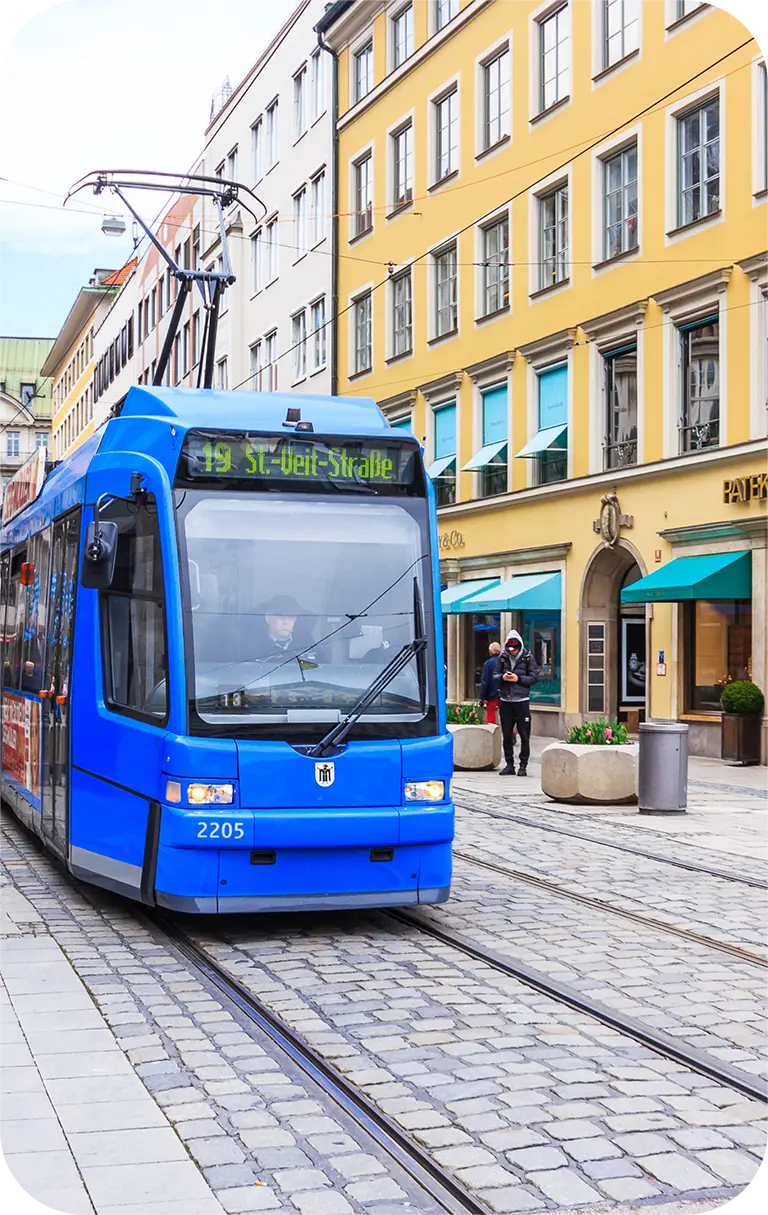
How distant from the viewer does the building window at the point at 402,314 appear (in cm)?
3603

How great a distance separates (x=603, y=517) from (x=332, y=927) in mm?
19088

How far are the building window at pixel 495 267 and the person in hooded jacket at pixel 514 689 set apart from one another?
1329cm

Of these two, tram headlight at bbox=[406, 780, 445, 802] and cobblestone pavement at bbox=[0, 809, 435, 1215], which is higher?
tram headlight at bbox=[406, 780, 445, 802]

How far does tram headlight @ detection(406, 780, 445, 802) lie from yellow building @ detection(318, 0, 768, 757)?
1535 cm

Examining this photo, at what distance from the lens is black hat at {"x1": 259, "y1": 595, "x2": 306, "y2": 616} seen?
8289 mm

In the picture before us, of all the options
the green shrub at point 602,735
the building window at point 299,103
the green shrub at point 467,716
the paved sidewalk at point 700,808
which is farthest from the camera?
the building window at point 299,103

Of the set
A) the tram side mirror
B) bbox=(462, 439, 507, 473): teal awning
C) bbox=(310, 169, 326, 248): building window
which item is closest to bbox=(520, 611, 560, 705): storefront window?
bbox=(462, 439, 507, 473): teal awning

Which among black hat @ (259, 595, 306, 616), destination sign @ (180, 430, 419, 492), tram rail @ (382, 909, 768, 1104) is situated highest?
destination sign @ (180, 430, 419, 492)

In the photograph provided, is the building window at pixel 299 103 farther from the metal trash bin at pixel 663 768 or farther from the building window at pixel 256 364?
the metal trash bin at pixel 663 768

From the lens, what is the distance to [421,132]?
1398 inches

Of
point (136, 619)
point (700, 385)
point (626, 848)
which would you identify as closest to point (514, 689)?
point (626, 848)

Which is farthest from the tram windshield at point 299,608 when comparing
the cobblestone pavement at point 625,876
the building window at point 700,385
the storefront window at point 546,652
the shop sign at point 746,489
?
the storefront window at point 546,652

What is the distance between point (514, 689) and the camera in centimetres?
1953

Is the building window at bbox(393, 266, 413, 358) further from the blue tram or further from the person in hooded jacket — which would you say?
the blue tram
